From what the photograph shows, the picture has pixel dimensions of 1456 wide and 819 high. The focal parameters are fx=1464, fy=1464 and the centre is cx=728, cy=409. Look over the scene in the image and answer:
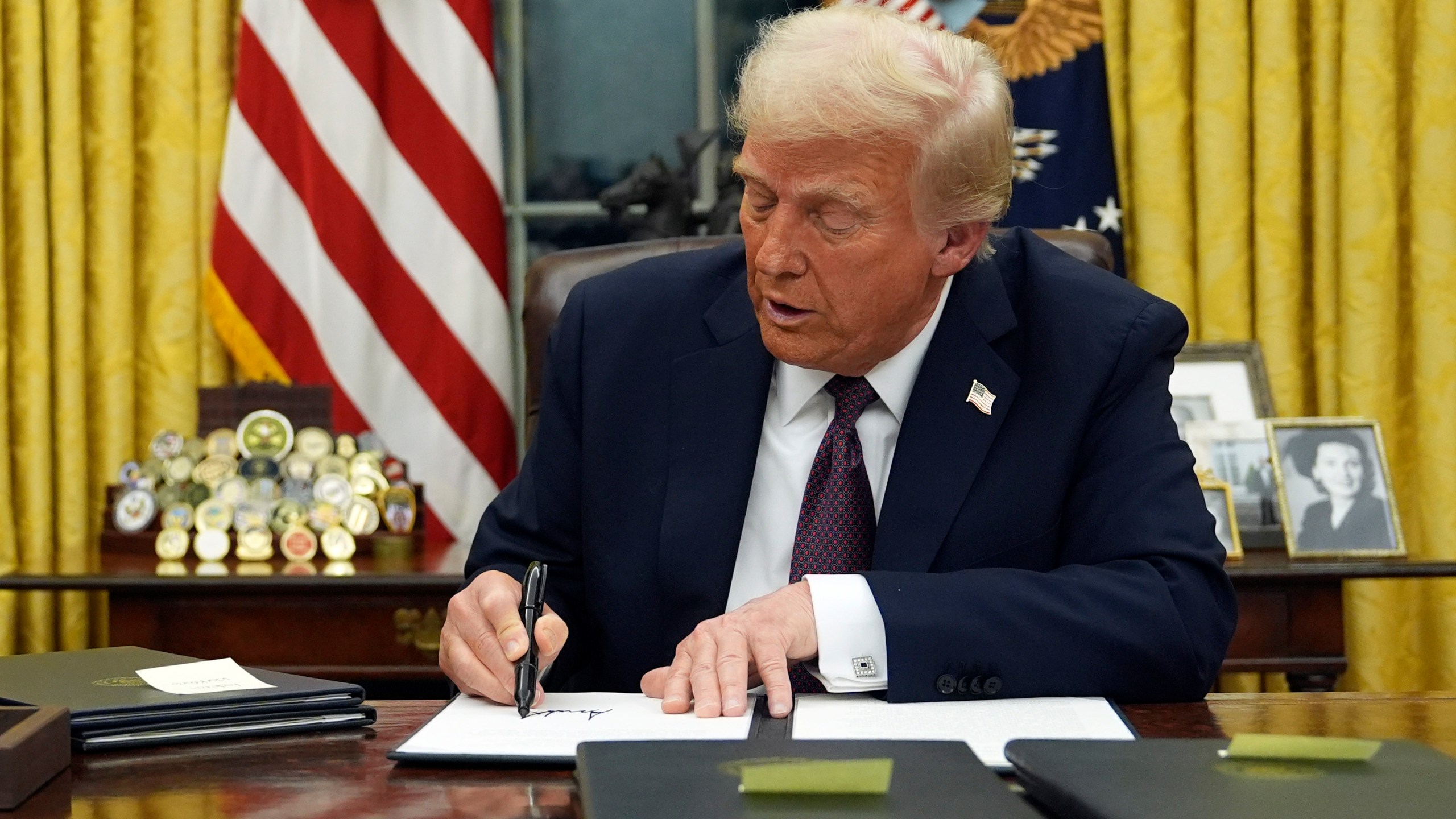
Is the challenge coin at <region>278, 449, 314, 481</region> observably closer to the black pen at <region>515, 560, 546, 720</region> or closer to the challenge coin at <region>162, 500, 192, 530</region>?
the challenge coin at <region>162, 500, 192, 530</region>

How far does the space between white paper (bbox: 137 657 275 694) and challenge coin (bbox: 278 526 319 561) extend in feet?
4.67

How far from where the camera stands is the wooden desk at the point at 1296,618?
2.47 meters

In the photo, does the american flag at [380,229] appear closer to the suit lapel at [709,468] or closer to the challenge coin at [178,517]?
the challenge coin at [178,517]

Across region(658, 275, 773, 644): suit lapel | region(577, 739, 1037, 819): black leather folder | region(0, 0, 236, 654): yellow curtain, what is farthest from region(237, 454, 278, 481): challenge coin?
region(577, 739, 1037, 819): black leather folder

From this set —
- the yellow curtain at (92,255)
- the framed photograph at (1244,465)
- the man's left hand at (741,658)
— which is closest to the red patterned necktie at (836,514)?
the man's left hand at (741,658)

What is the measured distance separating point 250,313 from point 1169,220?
6.60ft

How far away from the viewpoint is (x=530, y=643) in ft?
4.10

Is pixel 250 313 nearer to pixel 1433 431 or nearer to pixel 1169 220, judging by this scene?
pixel 1169 220

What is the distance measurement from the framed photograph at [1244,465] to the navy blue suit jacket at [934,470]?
1.01 metres

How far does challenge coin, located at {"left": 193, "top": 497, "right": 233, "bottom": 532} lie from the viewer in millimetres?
2742

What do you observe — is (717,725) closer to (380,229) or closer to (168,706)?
(168,706)

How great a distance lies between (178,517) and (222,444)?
0.20 m

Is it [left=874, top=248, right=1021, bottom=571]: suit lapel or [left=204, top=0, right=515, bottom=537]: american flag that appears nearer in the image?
[left=874, top=248, right=1021, bottom=571]: suit lapel

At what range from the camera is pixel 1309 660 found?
8.16ft
